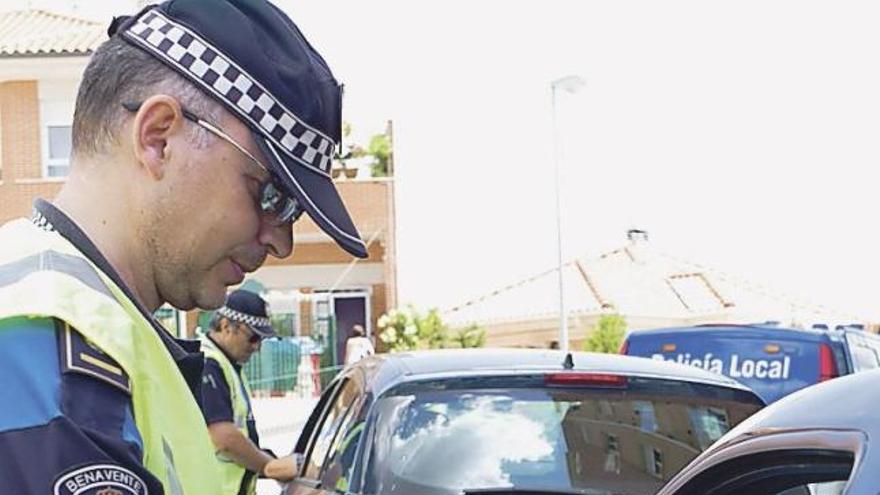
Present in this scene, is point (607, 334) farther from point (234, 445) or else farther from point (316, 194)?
point (316, 194)

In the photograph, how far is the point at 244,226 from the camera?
188 centimetres

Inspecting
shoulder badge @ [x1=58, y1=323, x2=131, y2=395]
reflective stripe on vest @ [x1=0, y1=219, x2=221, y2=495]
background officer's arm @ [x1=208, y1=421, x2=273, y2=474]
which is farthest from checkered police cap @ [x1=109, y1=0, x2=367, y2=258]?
background officer's arm @ [x1=208, y1=421, x2=273, y2=474]

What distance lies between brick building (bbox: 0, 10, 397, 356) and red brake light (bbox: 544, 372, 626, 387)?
19703 millimetres

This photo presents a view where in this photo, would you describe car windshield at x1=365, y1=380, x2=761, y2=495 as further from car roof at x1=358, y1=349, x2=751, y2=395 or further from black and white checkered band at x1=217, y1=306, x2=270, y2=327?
black and white checkered band at x1=217, y1=306, x2=270, y2=327

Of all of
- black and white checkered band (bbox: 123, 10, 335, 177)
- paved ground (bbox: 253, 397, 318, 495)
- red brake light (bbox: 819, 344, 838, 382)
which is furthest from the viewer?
paved ground (bbox: 253, 397, 318, 495)

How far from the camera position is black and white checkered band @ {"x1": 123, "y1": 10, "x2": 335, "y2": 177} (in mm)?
1802

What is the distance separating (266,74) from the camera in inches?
71.2

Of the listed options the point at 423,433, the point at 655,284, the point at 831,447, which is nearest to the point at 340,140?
the point at 831,447

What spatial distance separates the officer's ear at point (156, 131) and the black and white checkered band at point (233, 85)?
53 mm

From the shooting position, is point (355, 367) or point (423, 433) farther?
point (355, 367)

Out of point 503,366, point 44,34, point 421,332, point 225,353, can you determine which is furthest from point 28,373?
point 44,34

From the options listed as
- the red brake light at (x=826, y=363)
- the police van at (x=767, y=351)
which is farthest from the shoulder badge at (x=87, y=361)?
the red brake light at (x=826, y=363)

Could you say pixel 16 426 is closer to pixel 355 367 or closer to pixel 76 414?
pixel 76 414

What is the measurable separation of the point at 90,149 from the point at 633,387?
3.35 metres
